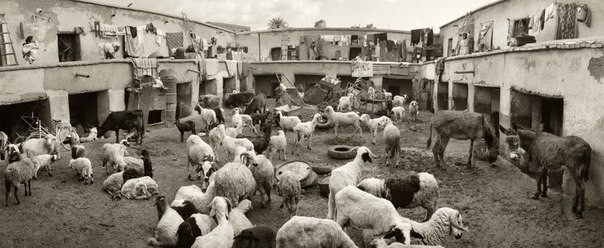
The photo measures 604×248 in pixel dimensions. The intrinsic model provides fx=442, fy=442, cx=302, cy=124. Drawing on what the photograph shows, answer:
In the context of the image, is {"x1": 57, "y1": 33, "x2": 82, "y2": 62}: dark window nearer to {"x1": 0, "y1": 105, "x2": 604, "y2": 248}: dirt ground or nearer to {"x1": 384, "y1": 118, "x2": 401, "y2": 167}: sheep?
{"x1": 0, "y1": 105, "x2": 604, "y2": 248}: dirt ground

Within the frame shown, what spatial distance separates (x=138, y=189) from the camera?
1024cm

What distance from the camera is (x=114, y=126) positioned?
1585 centimetres

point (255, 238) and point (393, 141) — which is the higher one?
point (393, 141)

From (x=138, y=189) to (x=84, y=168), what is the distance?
1.81m

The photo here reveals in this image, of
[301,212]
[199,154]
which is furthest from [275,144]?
[301,212]

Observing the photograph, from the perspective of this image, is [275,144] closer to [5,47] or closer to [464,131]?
[464,131]

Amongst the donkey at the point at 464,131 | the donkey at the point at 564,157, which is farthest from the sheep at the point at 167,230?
the donkey at the point at 464,131

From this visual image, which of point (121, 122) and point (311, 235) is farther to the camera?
point (121, 122)

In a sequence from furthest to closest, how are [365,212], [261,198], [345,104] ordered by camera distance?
[345,104] → [261,198] → [365,212]

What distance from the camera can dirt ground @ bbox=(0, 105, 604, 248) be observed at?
26.4 feet

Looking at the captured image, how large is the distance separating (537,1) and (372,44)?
1884 centimetres

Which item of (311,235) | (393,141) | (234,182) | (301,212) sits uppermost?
(393,141)

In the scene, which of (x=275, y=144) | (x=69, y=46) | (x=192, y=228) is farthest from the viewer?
(x=69, y=46)

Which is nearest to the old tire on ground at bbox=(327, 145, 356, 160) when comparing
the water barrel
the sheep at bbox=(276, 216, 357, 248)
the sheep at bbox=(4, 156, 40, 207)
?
the sheep at bbox=(276, 216, 357, 248)
